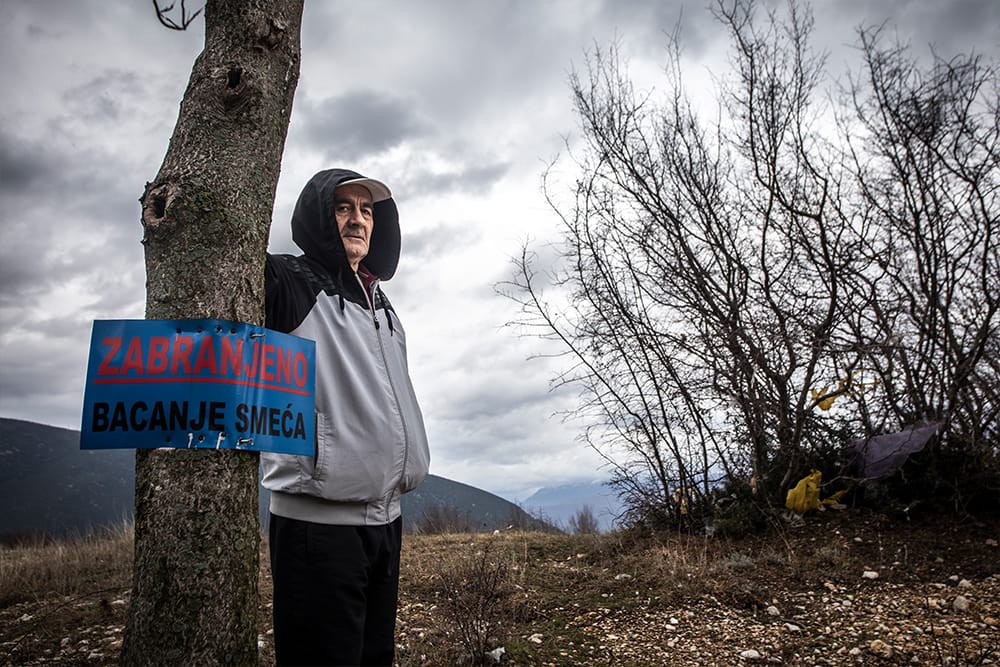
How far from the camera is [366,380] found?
5.88 feet

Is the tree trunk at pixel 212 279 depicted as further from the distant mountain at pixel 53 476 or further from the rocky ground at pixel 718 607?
the distant mountain at pixel 53 476

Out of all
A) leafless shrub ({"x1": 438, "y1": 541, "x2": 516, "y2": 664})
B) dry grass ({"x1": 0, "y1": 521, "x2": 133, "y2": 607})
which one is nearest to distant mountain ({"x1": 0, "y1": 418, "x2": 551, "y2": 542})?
dry grass ({"x1": 0, "y1": 521, "x2": 133, "y2": 607})

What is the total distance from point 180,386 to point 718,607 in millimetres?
3761

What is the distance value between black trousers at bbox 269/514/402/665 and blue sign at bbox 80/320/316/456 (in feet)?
1.15

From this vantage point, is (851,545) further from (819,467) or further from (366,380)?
(366,380)

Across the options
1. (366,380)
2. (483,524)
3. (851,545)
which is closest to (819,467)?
(851,545)

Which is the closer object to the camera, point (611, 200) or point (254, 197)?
point (254, 197)

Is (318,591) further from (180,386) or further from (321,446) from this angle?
(180,386)

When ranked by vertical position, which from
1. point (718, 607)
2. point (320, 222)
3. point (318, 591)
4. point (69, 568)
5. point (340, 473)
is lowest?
point (718, 607)

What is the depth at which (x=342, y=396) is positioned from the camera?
5.59ft

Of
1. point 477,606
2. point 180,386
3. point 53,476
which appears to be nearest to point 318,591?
point 180,386

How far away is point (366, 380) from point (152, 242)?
0.67m

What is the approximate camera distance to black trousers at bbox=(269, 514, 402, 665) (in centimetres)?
155

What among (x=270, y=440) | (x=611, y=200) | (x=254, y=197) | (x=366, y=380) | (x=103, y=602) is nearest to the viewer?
(x=270, y=440)
